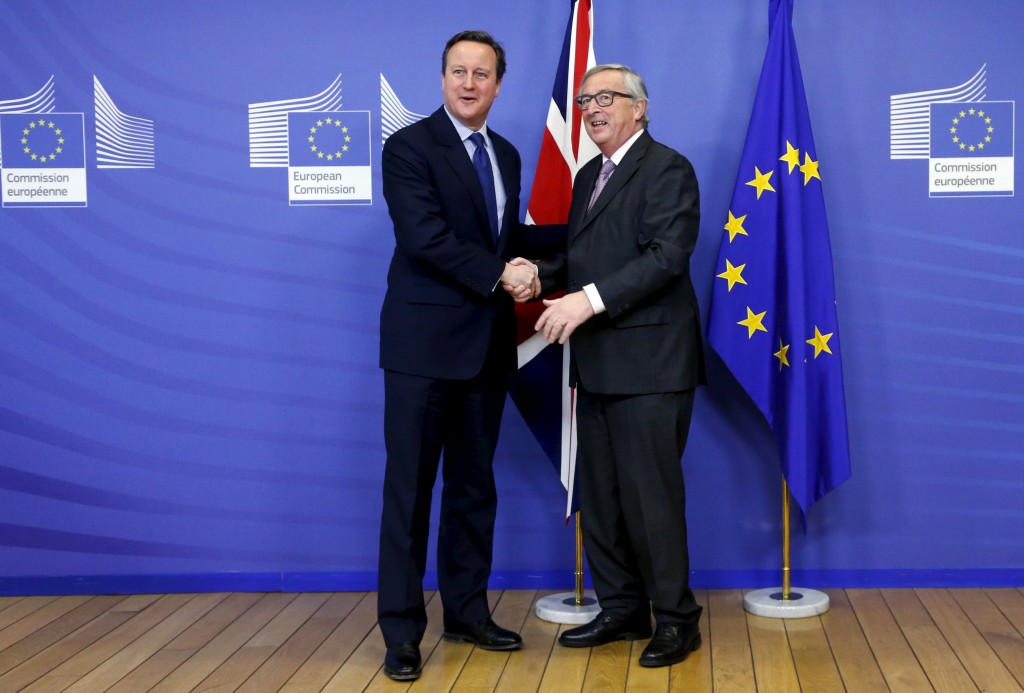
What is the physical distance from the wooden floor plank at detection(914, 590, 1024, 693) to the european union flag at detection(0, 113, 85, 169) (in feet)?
11.4

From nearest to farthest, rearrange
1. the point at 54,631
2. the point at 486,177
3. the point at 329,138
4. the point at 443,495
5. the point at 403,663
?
the point at 403,663 < the point at 486,177 < the point at 443,495 < the point at 54,631 < the point at 329,138

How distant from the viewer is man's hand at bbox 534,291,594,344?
326 centimetres

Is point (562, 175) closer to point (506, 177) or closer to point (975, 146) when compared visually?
point (506, 177)

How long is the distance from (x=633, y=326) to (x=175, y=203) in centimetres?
189

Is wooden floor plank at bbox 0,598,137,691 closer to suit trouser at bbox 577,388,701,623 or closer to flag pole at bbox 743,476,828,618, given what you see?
suit trouser at bbox 577,388,701,623

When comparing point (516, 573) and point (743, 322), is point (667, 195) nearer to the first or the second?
point (743, 322)

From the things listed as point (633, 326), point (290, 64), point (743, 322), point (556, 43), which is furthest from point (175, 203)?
point (743, 322)

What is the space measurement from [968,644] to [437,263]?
78.9 inches

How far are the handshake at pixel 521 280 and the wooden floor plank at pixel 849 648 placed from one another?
1428 mm

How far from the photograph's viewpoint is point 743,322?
3797mm

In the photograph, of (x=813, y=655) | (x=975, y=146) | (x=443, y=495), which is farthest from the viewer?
(x=975, y=146)

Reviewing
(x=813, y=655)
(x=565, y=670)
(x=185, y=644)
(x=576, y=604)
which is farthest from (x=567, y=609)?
(x=185, y=644)

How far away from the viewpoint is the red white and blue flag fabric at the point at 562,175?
378cm

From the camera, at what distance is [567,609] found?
3.79 meters
